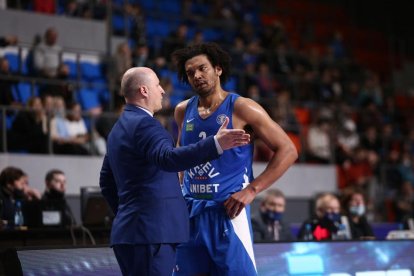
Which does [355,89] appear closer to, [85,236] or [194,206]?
[85,236]

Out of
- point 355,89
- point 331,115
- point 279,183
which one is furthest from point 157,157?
point 355,89

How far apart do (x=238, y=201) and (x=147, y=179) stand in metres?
0.76

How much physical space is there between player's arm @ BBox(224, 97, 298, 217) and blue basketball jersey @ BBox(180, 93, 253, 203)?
9 cm

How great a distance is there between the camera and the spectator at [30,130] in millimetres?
10172

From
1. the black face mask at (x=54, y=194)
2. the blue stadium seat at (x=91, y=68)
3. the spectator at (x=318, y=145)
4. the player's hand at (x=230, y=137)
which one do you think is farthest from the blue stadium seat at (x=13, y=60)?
the player's hand at (x=230, y=137)

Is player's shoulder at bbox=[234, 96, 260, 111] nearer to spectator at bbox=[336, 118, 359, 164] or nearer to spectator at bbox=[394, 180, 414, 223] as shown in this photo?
spectator at bbox=[394, 180, 414, 223]

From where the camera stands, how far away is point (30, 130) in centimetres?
1028

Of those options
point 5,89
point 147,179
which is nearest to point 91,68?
point 5,89

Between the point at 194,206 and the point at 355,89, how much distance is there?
39.9ft

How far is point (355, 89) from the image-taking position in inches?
663

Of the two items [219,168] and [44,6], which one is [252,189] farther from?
[44,6]

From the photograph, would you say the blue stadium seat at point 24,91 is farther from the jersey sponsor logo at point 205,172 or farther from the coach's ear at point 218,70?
the jersey sponsor logo at point 205,172

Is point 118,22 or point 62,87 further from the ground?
point 118,22

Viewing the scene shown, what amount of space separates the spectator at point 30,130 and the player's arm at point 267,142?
5541 mm
